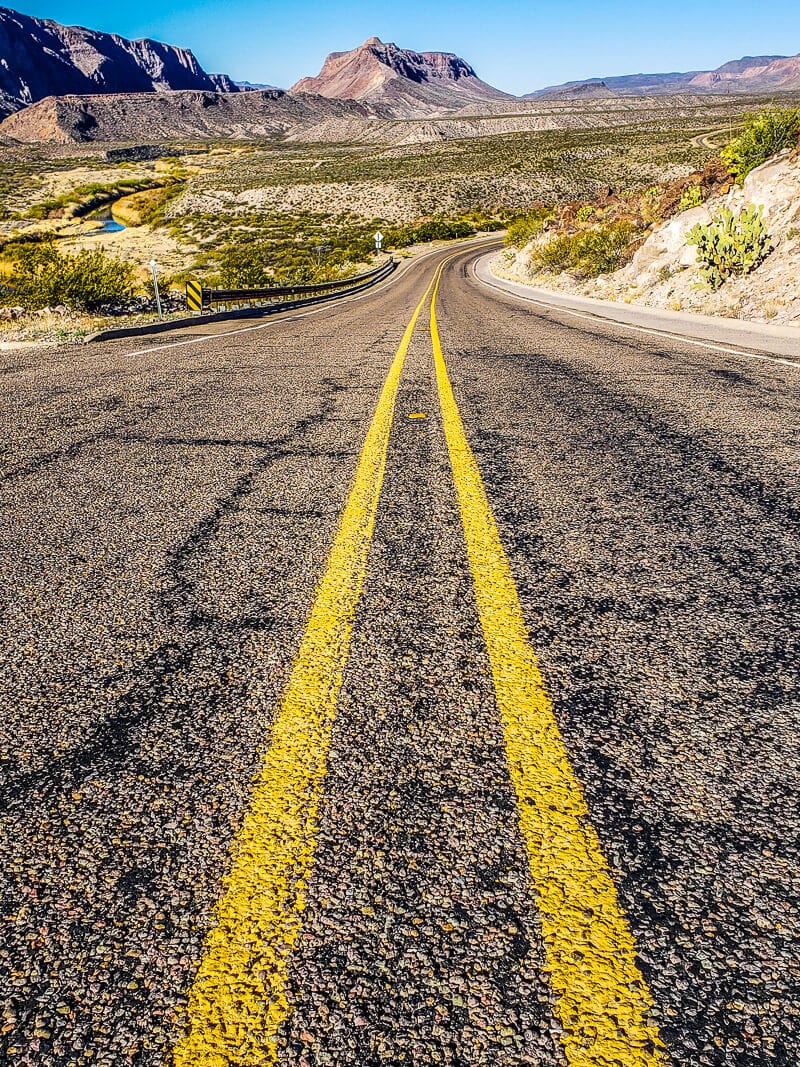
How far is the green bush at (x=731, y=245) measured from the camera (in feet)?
44.6

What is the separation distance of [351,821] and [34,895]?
679mm

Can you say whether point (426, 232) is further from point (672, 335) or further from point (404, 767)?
point (404, 767)

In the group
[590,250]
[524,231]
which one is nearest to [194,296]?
[590,250]

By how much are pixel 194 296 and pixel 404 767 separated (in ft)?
52.8

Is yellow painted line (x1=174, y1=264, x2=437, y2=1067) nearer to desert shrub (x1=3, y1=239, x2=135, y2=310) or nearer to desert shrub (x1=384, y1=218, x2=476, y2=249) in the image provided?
desert shrub (x1=3, y1=239, x2=135, y2=310)

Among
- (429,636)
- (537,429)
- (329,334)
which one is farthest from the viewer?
(329,334)

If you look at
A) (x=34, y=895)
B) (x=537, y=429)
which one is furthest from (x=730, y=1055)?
(x=537, y=429)

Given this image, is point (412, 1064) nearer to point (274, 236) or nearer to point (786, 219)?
point (786, 219)

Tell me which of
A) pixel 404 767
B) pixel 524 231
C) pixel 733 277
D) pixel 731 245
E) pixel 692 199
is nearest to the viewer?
pixel 404 767

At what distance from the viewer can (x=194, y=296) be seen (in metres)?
15.5

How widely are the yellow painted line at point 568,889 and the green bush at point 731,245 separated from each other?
48.9 feet

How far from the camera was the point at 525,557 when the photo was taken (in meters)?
2.80

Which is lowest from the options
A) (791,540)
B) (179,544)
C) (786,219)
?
(791,540)

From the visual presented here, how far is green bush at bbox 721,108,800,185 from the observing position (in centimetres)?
1641
